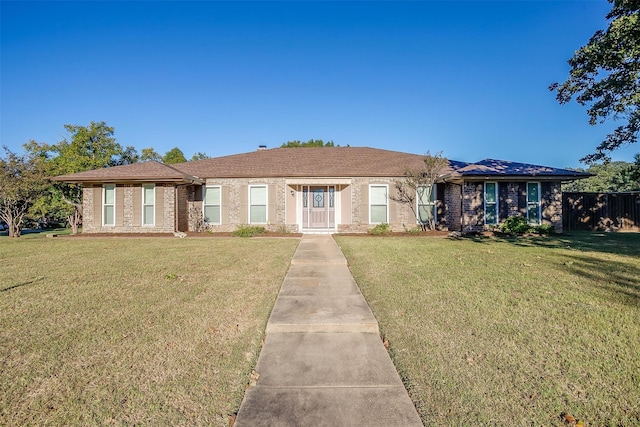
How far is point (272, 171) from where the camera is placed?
14961mm

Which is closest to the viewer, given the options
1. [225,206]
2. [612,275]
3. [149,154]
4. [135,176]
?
[612,275]

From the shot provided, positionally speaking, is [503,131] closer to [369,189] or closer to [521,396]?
[369,189]

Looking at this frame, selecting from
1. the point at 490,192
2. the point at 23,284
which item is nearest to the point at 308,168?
the point at 490,192

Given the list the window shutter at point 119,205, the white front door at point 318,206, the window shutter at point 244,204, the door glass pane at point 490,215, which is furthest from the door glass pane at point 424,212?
the window shutter at point 119,205

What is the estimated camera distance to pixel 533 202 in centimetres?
1374

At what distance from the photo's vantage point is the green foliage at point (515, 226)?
42.1 feet

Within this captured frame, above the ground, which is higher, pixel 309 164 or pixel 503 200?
pixel 309 164

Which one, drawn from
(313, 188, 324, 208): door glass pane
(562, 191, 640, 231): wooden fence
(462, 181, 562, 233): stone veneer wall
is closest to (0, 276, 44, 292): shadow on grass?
(313, 188, 324, 208): door glass pane

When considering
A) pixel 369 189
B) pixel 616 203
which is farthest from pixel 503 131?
pixel 369 189

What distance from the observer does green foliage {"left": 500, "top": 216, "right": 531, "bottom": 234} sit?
42.1ft

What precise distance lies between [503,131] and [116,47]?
26.3m

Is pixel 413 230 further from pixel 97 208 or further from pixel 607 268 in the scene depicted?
pixel 97 208

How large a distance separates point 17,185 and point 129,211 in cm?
552

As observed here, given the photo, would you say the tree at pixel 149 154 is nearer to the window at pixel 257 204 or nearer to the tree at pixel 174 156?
the tree at pixel 174 156
